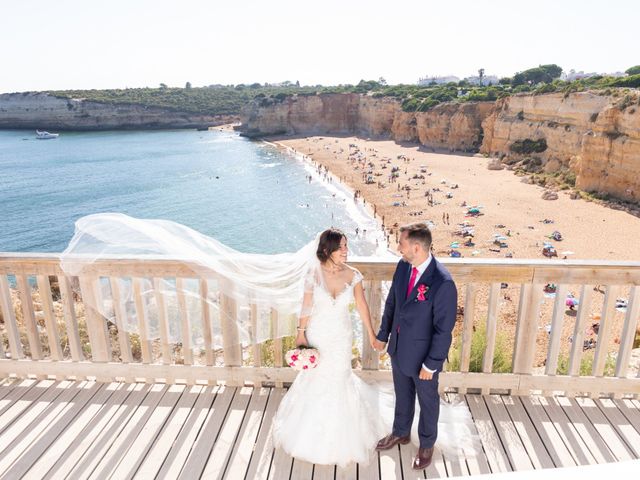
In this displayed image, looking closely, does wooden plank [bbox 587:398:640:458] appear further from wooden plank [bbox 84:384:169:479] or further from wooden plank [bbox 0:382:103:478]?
wooden plank [bbox 0:382:103:478]

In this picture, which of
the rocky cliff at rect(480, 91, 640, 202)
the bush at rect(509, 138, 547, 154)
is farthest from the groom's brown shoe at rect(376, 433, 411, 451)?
the bush at rect(509, 138, 547, 154)

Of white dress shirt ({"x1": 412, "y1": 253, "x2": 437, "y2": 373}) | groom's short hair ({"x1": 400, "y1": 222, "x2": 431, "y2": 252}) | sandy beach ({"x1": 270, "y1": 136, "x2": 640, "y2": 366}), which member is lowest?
sandy beach ({"x1": 270, "y1": 136, "x2": 640, "y2": 366})

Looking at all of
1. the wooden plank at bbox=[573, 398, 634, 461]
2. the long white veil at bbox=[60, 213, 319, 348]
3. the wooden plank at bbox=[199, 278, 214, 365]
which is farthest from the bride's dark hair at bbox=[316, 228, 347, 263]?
the wooden plank at bbox=[573, 398, 634, 461]

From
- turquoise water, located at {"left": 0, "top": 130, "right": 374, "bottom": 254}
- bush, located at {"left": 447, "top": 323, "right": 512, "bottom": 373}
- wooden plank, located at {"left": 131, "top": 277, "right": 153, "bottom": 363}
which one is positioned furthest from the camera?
turquoise water, located at {"left": 0, "top": 130, "right": 374, "bottom": 254}

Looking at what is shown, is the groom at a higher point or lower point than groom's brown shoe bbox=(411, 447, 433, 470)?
higher

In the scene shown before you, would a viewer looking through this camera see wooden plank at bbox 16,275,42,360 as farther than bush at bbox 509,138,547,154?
No

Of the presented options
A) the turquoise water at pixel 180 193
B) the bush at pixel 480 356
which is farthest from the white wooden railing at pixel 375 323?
the turquoise water at pixel 180 193

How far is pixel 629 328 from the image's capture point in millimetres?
4199

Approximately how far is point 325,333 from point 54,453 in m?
2.50

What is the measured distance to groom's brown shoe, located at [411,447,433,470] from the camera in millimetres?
3639

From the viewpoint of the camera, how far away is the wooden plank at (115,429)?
369 centimetres

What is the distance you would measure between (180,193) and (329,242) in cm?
5379

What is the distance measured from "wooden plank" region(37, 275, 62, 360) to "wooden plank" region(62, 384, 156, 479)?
0.89 m

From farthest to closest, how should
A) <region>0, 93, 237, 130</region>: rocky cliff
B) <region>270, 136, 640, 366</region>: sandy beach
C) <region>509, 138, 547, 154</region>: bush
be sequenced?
1. <region>0, 93, 237, 130</region>: rocky cliff
2. <region>509, 138, 547, 154</region>: bush
3. <region>270, 136, 640, 366</region>: sandy beach
